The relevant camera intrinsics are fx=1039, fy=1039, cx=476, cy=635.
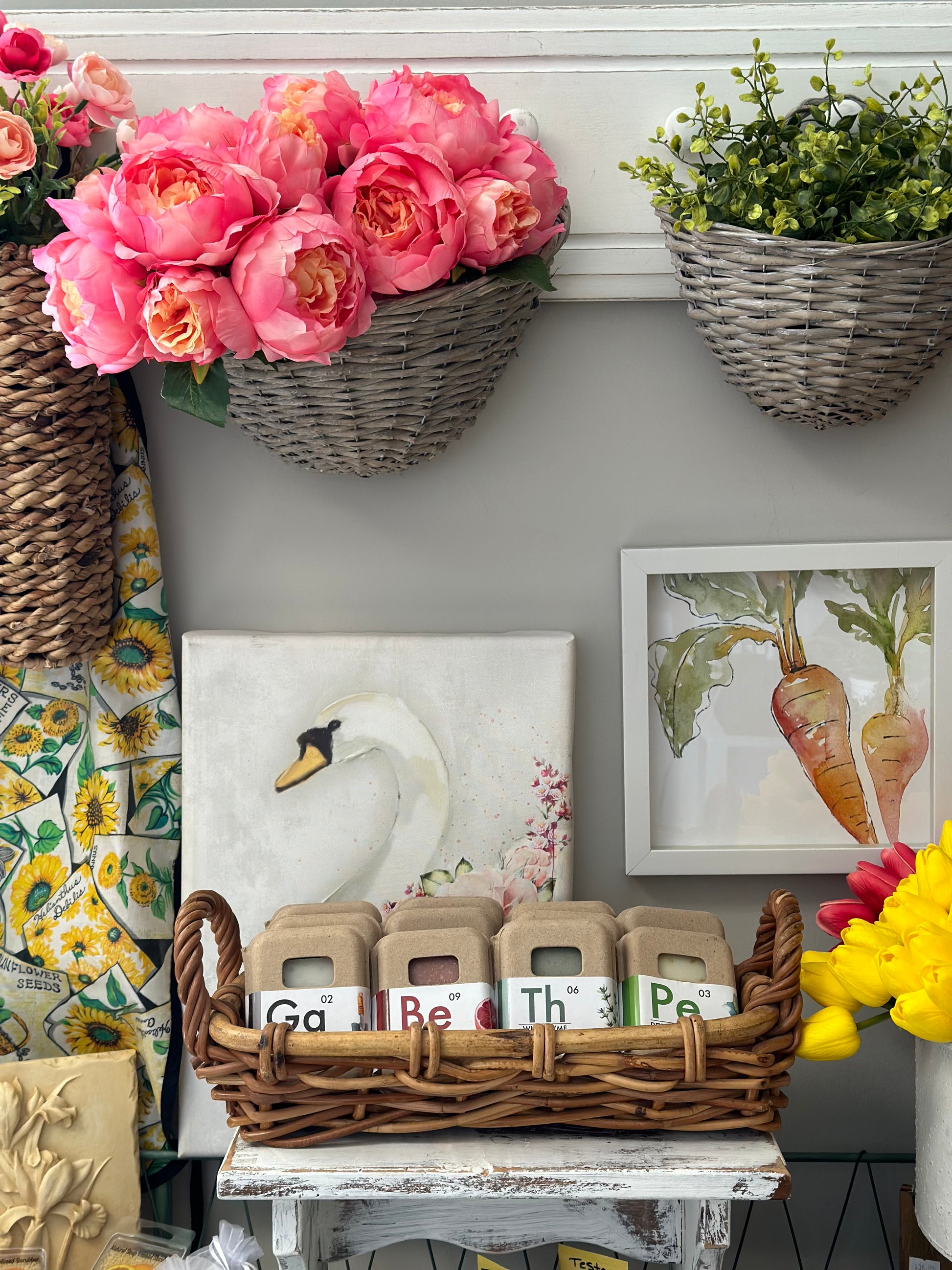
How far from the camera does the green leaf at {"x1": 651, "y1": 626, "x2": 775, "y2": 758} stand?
0.93m

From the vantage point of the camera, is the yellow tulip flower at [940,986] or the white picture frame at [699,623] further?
the white picture frame at [699,623]

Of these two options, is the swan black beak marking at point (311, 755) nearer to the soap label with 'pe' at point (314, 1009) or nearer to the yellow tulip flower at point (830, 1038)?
the soap label with 'pe' at point (314, 1009)

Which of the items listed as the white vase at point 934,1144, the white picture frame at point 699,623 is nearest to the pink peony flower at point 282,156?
the white picture frame at point 699,623

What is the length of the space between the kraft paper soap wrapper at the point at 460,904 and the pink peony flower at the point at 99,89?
64 centimetres

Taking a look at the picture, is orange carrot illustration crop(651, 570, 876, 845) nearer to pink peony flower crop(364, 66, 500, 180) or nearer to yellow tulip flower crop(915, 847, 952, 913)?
yellow tulip flower crop(915, 847, 952, 913)

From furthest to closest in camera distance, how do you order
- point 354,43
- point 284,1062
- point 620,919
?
1. point 354,43
2. point 620,919
3. point 284,1062

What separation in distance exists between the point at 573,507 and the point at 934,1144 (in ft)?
1.87

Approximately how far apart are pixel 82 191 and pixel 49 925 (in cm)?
60

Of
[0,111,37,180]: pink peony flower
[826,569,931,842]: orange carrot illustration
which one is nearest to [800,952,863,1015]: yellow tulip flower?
[826,569,931,842]: orange carrot illustration

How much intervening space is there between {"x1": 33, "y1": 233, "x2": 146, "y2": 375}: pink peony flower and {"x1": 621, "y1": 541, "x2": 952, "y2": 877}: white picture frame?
45 centimetres

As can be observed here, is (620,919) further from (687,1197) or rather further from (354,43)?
(354,43)

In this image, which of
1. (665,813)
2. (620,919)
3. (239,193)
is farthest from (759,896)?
(239,193)

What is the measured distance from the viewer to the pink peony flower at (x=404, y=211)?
2.29 feet

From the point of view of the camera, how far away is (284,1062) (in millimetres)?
641
